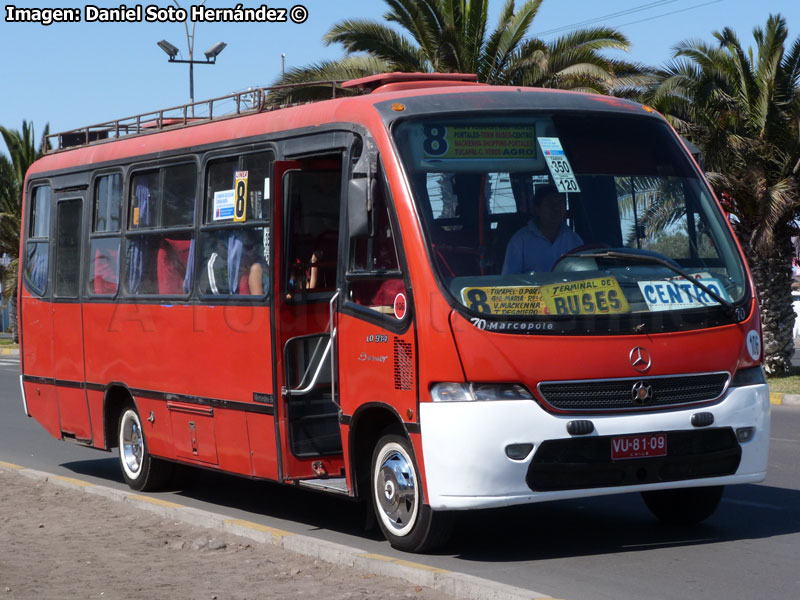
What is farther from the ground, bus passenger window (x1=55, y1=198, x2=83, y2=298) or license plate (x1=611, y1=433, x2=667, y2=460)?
bus passenger window (x1=55, y1=198, x2=83, y2=298)

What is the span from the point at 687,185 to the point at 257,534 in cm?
338

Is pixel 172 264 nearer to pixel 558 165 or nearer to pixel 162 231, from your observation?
pixel 162 231

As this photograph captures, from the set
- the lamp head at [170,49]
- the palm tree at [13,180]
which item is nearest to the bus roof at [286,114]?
the lamp head at [170,49]

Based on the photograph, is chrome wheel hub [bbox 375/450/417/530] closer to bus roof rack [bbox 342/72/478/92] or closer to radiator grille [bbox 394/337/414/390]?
radiator grille [bbox 394/337/414/390]

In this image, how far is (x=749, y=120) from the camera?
21.4 metres

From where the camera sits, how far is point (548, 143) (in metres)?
7.72

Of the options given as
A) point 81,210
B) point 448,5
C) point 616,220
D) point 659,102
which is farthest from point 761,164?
point 616,220

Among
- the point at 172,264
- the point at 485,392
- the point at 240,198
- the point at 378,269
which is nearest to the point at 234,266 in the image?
the point at 240,198

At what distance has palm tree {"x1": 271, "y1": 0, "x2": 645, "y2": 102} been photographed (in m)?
22.1

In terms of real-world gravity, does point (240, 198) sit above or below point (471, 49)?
below

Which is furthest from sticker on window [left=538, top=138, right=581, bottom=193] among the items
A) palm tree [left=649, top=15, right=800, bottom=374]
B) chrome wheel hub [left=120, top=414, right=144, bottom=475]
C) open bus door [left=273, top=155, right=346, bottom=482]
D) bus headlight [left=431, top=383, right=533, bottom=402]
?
palm tree [left=649, top=15, right=800, bottom=374]

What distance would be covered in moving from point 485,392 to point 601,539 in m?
1.57

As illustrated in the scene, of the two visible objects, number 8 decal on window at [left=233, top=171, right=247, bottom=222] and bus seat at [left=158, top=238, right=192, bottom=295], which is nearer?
number 8 decal on window at [left=233, top=171, right=247, bottom=222]

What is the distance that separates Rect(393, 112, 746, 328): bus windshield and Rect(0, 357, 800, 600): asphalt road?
4.51 feet
